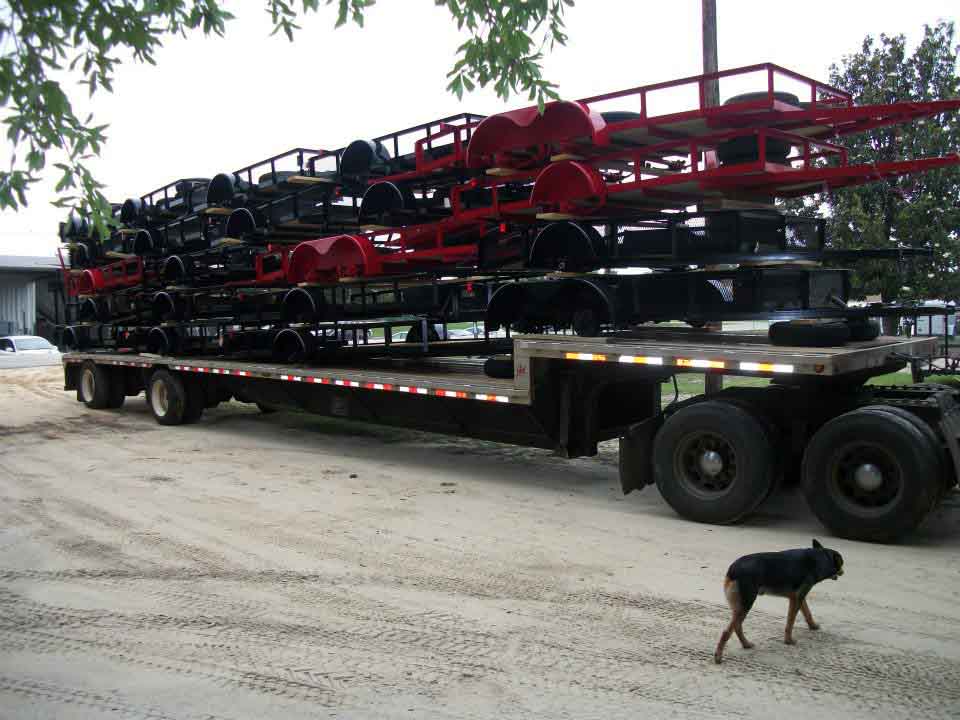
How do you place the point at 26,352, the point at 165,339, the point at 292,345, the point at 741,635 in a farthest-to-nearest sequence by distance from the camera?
the point at 26,352
the point at 165,339
the point at 292,345
the point at 741,635

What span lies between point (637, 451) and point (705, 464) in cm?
64

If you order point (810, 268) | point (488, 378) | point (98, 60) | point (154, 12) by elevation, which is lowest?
point (488, 378)

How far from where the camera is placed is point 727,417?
640cm

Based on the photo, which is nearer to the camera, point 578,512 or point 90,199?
point 90,199

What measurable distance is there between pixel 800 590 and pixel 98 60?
158 inches

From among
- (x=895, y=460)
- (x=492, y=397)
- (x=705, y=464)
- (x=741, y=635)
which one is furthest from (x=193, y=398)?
(x=741, y=635)

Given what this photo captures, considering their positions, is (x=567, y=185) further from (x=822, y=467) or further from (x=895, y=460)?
(x=895, y=460)

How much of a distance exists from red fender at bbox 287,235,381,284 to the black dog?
6686mm

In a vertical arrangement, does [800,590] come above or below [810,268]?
Answer: below

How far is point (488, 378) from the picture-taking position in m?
8.91

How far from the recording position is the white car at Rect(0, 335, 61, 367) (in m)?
25.8

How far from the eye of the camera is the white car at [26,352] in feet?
84.7

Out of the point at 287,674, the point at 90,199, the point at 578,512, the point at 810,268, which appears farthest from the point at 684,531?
the point at 90,199

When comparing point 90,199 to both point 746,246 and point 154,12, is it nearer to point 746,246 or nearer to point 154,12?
point 154,12
